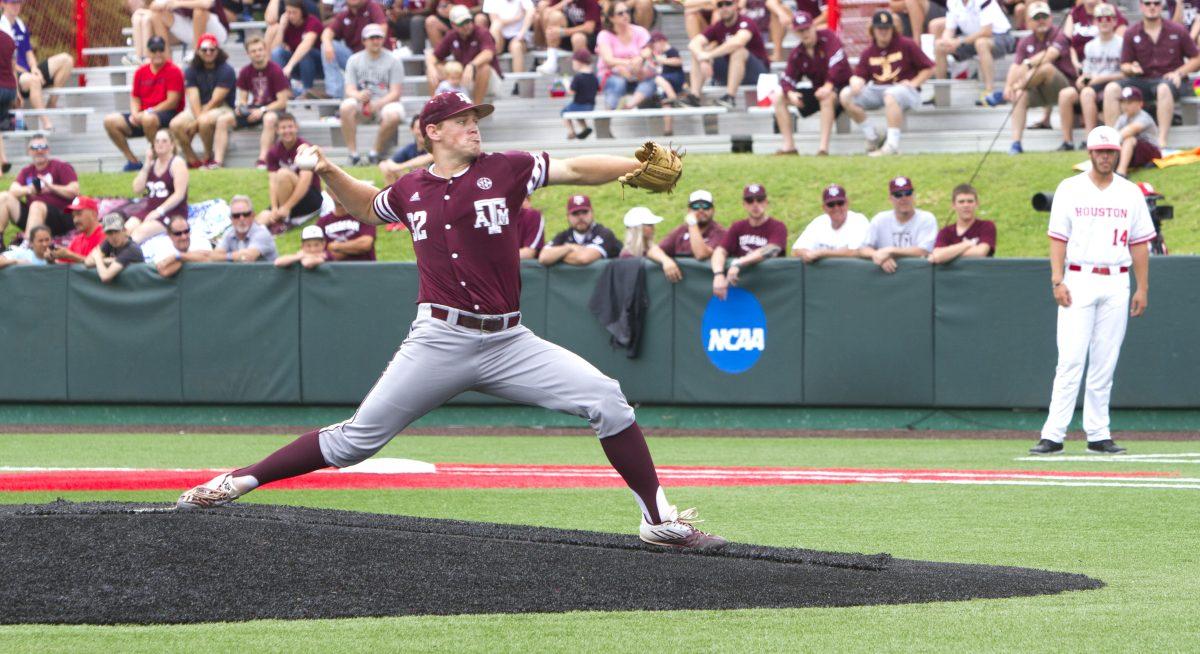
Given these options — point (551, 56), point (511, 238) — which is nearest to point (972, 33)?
point (551, 56)

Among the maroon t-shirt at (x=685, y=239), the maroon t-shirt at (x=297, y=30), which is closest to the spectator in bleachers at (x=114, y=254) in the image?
the maroon t-shirt at (x=685, y=239)

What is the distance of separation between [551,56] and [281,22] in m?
4.07

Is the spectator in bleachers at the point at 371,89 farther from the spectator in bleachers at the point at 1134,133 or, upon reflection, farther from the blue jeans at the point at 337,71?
the spectator in bleachers at the point at 1134,133

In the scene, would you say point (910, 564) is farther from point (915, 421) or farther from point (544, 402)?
point (915, 421)

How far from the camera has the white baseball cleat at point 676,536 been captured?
6.45 meters

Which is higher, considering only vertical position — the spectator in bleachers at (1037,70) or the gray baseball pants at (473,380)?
the spectator in bleachers at (1037,70)

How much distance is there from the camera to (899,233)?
14.2 metres

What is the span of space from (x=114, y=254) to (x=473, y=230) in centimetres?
1088

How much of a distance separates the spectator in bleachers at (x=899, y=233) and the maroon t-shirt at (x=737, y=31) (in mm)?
5689

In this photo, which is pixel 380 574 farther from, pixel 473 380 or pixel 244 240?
pixel 244 240

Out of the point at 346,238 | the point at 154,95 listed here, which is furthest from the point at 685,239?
the point at 154,95

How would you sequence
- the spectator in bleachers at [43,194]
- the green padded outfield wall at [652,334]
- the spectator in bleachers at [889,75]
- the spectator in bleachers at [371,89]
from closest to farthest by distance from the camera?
the green padded outfield wall at [652,334] < the spectator in bleachers at [889,75] < the spectator in bleachers at [43,194] < the spectator in bleachers at [371,89]

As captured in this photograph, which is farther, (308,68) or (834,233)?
(308,68)

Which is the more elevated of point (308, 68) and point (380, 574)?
point (308, 68)
